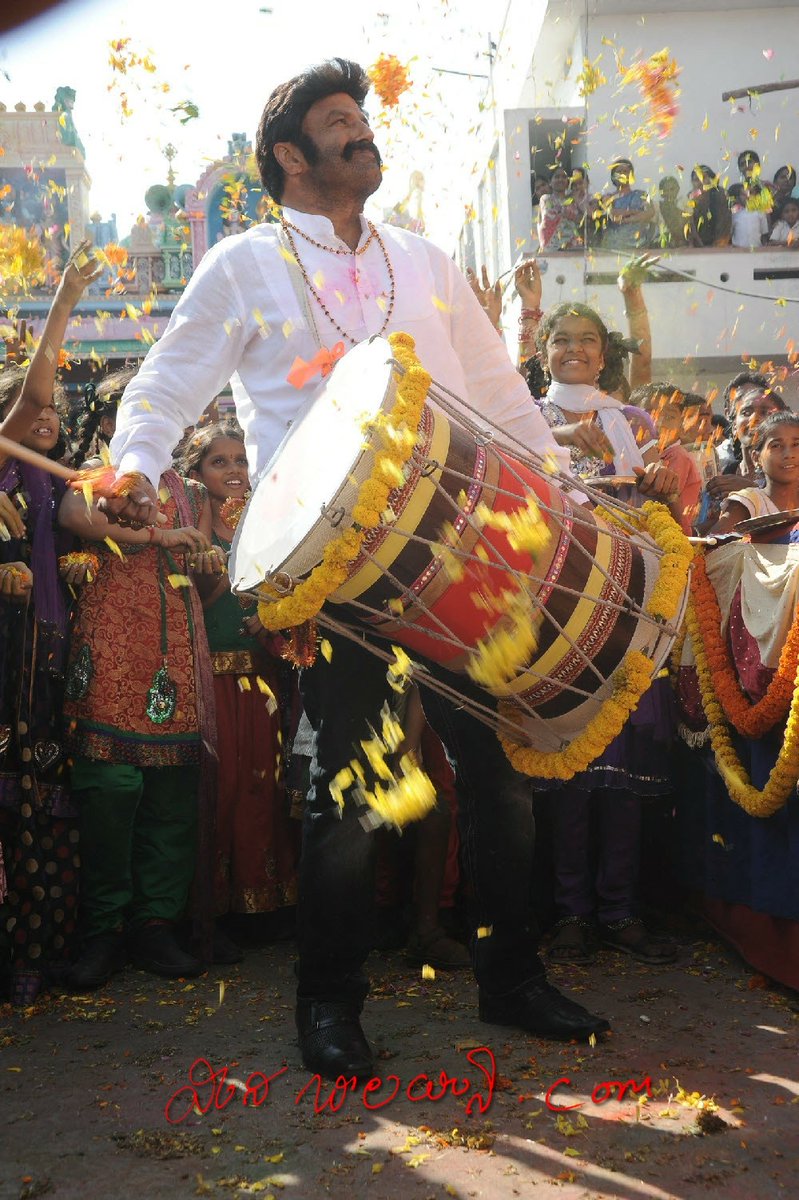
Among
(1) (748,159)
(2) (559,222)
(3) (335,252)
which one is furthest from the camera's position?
(1) (748,159)

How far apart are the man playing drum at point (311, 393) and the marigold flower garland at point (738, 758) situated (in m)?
0.73

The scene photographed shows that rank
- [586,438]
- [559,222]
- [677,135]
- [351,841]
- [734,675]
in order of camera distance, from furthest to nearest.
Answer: [677,135], [559,222], [734,675], [586,438], [351,841]

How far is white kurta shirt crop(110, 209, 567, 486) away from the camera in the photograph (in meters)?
2.75

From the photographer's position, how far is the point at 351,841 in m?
2.72

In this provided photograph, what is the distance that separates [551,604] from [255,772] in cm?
180

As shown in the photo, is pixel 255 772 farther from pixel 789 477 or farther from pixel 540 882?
pixel 789 477

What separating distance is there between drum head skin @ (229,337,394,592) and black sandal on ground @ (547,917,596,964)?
1697 millimetres

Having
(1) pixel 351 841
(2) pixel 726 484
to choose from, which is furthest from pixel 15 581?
(2) pixel 726 484

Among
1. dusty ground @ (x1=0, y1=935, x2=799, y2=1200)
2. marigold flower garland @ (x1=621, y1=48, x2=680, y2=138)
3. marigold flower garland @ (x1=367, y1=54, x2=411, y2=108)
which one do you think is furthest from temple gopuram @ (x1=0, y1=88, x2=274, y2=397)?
dusty ground @ (x1=0, y1=935, x2=799, y2=1200)

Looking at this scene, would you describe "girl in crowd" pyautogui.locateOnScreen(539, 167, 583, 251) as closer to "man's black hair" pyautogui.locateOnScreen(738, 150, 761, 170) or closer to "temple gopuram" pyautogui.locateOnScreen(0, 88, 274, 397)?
"man's black hair" pyautogui.locateOnScreen(738, 150, 761, 170)

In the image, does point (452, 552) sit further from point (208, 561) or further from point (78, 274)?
point (208, 561)

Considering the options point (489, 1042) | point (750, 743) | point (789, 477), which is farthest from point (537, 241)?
point (489, 1042)

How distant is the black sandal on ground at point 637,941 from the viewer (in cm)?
355

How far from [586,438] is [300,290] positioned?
1018mm
